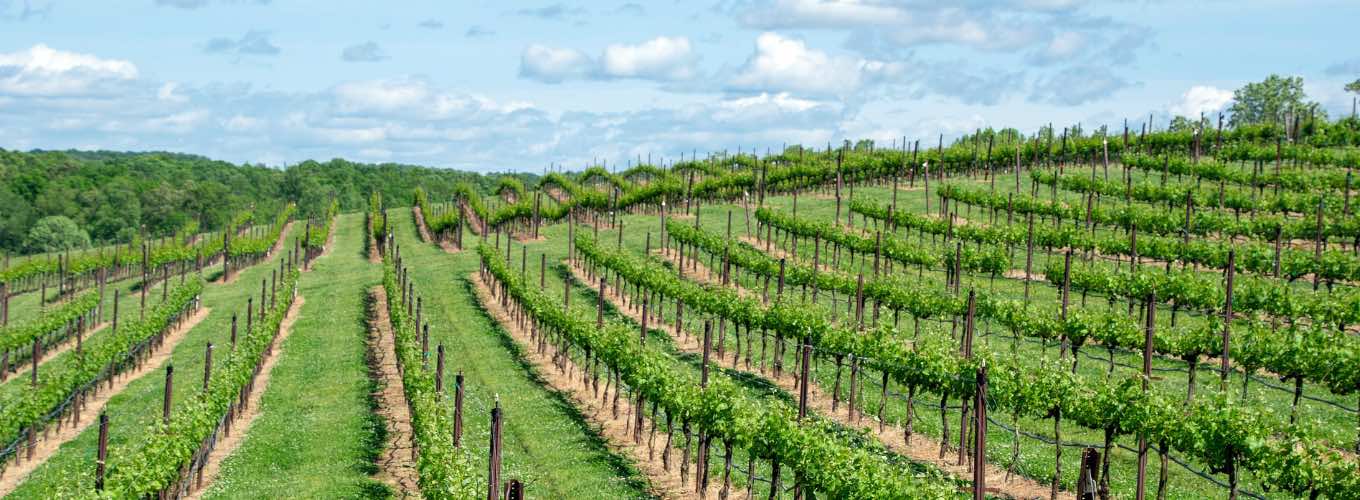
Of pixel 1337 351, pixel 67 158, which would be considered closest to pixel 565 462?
pixel 1337 351

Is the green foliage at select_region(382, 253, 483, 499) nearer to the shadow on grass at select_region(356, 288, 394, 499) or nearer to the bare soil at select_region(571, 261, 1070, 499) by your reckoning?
the shadow on grass at select_region(356, 288, 394, 499)

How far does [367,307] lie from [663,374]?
94.0 feet

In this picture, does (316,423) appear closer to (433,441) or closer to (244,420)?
(244,420)

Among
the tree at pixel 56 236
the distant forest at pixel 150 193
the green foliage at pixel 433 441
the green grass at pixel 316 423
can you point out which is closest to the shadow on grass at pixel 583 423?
the green foliage at pixel 433 441

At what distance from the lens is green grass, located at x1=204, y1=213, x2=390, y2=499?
24.1 m

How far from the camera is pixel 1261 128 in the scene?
228ft

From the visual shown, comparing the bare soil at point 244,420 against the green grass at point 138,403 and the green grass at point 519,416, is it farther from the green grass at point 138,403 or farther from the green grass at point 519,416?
the green grass at point 519,416

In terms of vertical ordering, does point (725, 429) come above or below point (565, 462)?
above

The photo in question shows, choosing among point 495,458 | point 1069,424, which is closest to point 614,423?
point 1069,424

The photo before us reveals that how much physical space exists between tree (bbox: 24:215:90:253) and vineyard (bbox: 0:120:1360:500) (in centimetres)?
6254

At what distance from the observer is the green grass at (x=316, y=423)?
79.1 feet

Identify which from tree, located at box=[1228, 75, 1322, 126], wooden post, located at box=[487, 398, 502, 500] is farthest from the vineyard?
tree, located at box=[1228, 75, 1322, 126]

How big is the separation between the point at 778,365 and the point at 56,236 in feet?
374

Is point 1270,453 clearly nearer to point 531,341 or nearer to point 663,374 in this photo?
point 663,374
